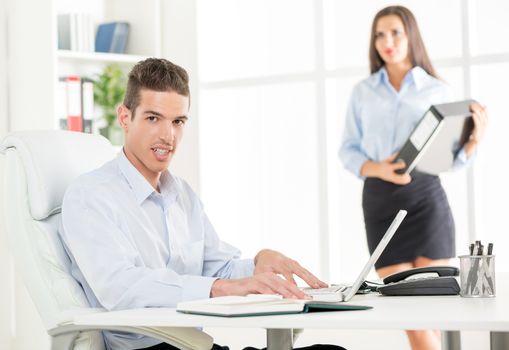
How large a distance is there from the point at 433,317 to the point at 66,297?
36.4 inches

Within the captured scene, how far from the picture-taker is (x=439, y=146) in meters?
3.93

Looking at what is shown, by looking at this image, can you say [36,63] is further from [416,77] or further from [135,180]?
[135,180]

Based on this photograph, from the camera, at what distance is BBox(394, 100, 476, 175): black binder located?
12.0 ft

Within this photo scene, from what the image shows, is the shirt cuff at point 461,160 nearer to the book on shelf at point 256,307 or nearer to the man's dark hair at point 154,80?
the man's dark hair at point 154,80

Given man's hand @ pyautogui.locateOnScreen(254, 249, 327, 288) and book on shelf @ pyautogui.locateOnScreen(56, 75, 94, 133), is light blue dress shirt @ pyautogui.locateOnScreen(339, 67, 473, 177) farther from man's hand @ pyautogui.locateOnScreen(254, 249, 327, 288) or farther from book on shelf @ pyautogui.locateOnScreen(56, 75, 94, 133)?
man's hand @ pyautogui.locateOnScreen(254, 249, 327, 288)

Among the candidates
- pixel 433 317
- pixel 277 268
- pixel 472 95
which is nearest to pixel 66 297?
pixel 277 268

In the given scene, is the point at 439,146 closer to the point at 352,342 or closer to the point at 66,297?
the point at 352,342

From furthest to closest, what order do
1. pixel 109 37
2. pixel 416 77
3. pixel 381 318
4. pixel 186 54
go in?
1. pixel 186 54
2. pixel 109 37
3. pixel 416 77
4. pixel 381 318

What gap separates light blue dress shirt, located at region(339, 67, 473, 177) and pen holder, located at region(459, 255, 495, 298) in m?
2.25

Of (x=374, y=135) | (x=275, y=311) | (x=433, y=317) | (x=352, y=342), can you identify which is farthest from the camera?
(x=352, y=342)

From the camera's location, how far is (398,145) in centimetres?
413

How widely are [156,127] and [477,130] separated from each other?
216cm

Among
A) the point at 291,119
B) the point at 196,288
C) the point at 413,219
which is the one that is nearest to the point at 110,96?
the point at 291,119

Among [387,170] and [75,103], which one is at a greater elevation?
[75,103]
